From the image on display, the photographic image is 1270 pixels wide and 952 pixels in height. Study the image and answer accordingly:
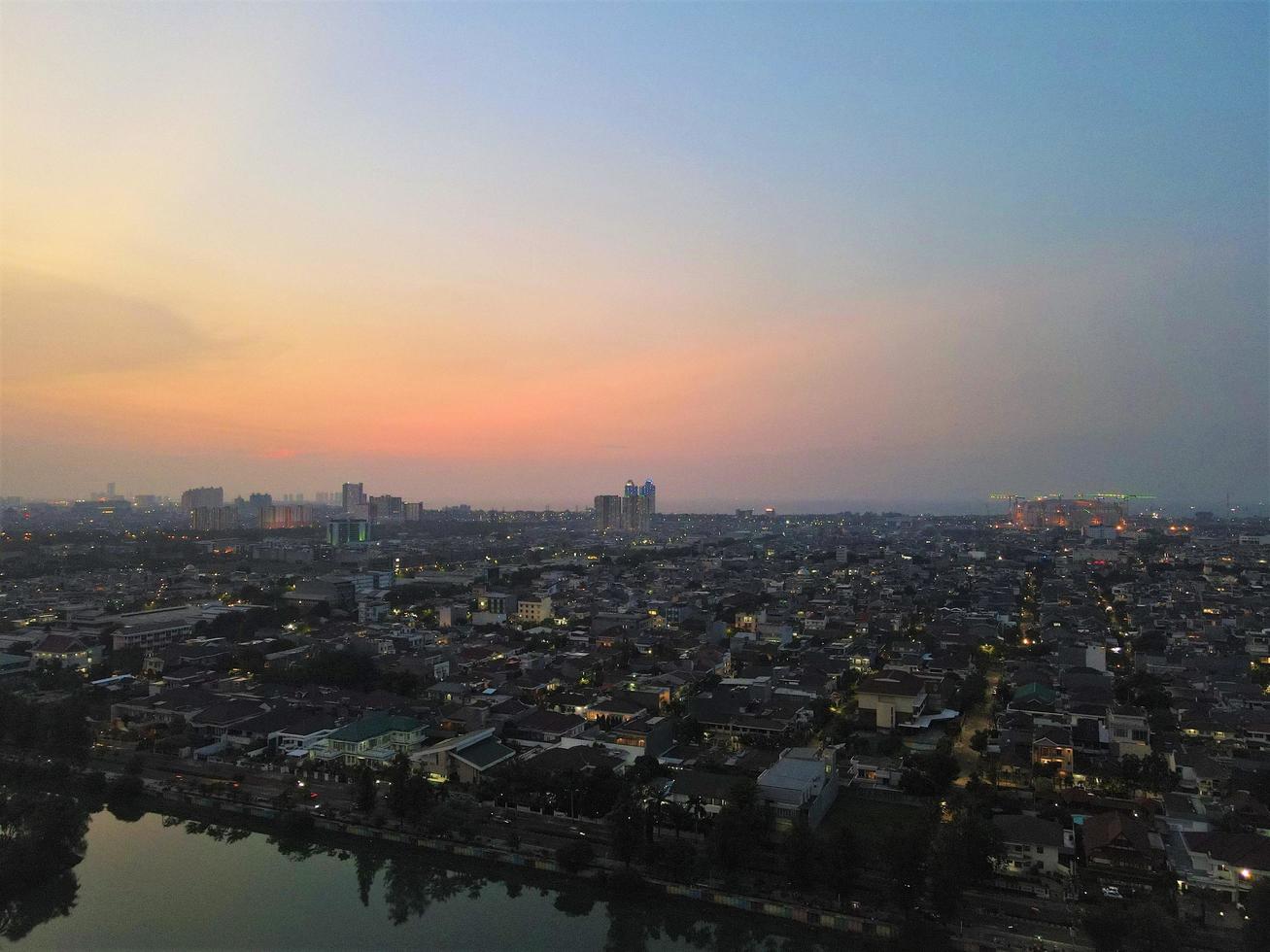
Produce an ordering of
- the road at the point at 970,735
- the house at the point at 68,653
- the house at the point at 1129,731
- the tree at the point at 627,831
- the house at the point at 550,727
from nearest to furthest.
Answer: the tree at the point at 627,831 → the road at the point at 970,735 → the house at the point at 1129,731 → the house at the point at 550,727 → the house at the point at 68,653

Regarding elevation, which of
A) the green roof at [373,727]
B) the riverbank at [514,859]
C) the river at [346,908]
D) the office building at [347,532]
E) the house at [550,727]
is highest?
the office building at [347,532]

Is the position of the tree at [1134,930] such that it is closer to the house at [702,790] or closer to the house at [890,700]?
the house at [702,790]

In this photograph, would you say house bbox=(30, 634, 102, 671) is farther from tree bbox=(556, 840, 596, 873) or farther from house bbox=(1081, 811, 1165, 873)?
house bbox=(1081, 811, 1165, 873)

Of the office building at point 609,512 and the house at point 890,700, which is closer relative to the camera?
the house at point 890,700

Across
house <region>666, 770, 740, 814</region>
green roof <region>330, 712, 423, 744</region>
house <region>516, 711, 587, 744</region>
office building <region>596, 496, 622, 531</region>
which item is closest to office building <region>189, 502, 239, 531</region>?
office building <region>596, 496, 622, 531</region>

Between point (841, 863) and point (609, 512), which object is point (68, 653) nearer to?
point (841, 863)

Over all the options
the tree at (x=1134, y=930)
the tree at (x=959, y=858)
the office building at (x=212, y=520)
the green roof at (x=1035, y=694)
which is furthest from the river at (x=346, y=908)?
the office building at (x=212, y=520)

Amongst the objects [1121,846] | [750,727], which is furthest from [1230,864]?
[750,727]
